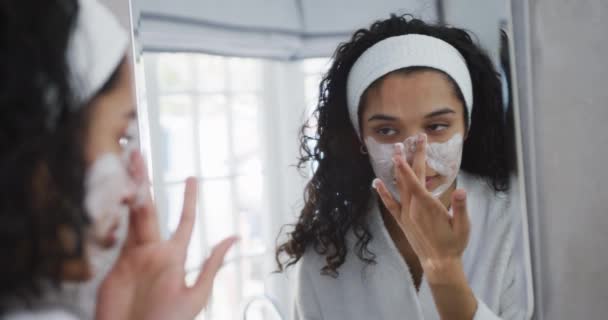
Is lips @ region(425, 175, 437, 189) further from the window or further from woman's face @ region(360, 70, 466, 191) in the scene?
the window

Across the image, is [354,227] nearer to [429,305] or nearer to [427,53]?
[429,305]

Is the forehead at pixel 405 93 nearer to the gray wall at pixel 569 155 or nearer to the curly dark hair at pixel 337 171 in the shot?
the curly dark hair at pixel 337 171

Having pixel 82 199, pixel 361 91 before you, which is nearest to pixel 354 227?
pixel 361 91

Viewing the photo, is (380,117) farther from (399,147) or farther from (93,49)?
(93,49)

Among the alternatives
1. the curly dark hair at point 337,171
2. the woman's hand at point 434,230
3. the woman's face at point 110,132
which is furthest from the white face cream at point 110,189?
the woman's hand at point 434,230

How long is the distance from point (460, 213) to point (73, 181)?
50 centimetres

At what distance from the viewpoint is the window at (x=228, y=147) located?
27.4 inches

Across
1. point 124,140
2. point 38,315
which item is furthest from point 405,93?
point 38,315

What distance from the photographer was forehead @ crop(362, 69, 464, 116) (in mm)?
738

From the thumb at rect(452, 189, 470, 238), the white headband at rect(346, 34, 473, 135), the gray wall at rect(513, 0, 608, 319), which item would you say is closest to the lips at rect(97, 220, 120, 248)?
the white headband at rect(346, 34, 473, 135)

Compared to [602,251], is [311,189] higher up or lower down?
higher up

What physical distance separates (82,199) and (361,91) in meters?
0.37

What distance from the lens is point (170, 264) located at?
64 cm

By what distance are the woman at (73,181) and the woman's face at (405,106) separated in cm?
24
